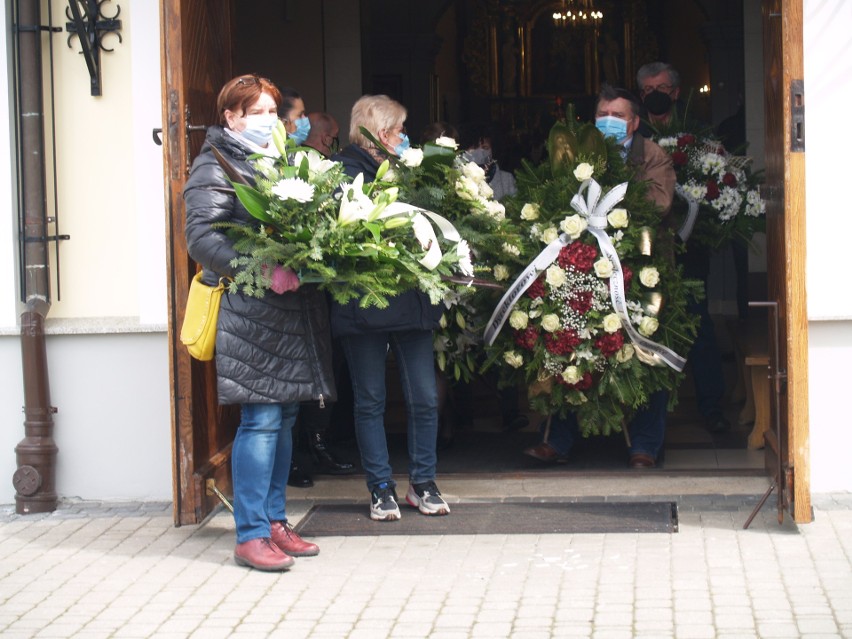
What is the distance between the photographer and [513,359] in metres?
6.86

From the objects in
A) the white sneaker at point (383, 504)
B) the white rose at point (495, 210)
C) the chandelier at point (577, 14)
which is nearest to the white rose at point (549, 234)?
the white rose at point (495, 210)

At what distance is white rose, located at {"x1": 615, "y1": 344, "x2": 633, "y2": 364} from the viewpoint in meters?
6.75

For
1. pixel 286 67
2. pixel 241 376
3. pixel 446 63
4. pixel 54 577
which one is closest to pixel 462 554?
pixel 241 376

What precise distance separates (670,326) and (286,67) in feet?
18.1

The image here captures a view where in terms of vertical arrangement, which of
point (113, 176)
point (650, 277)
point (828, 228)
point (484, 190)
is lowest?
point (650, 277)

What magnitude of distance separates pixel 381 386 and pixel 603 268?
125 cm

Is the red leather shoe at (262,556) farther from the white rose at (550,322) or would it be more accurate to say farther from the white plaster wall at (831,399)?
the white plaster wall at (831,399)

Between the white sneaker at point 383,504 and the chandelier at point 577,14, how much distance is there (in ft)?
36.3

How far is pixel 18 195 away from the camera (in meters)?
6.76

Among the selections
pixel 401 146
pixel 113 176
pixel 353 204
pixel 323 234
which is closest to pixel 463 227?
pixel 401 146

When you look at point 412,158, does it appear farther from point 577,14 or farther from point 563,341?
point 577,14

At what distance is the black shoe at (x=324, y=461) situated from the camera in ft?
23.8

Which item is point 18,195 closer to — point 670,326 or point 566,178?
point 566,178

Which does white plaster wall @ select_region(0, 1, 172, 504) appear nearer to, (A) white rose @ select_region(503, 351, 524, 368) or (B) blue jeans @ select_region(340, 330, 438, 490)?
(B) blue jeans @ select_region(340, 330, 438, 490)
